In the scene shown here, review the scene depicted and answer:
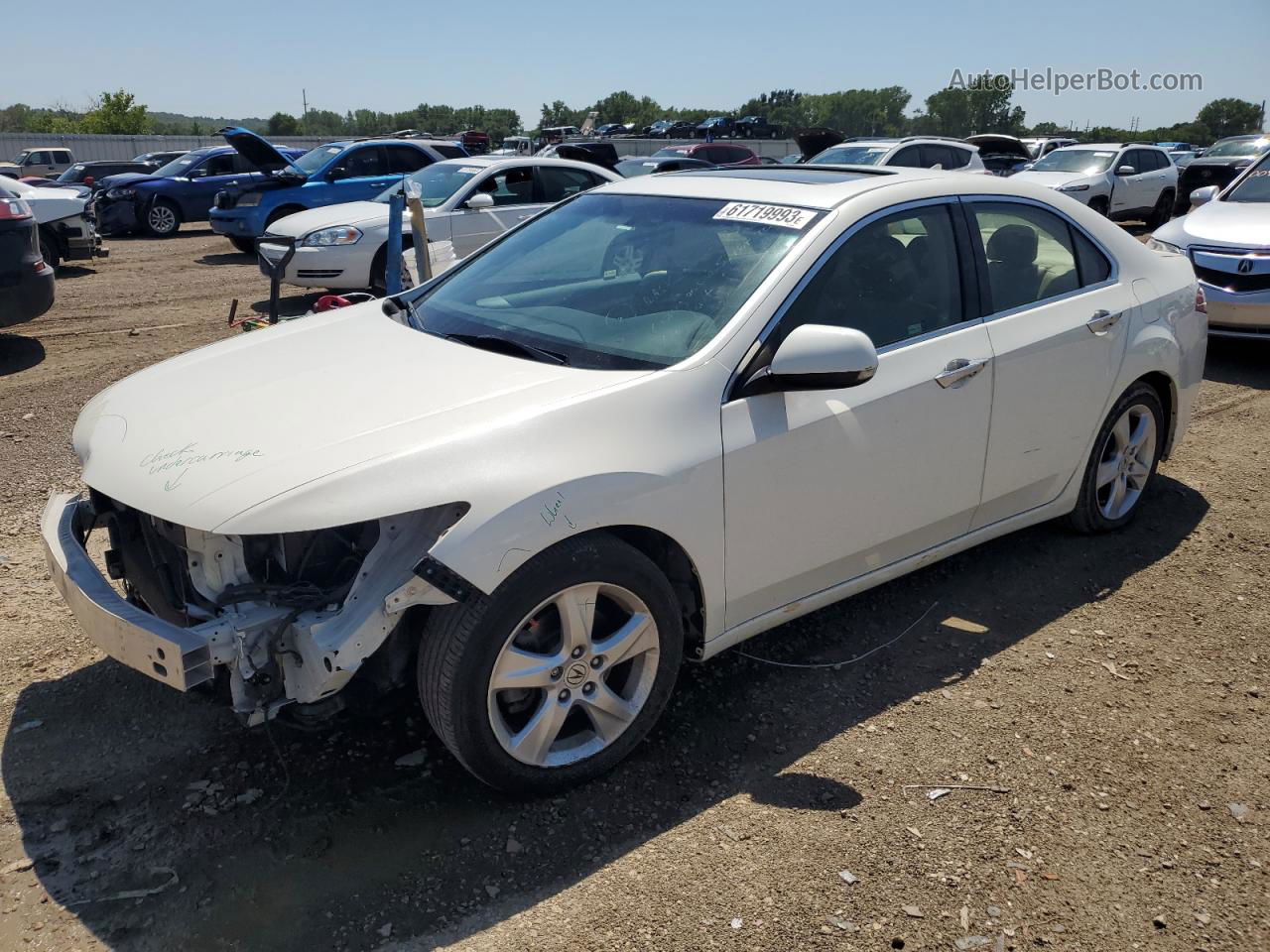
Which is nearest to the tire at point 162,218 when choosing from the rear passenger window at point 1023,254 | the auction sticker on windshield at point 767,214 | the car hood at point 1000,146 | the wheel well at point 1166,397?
the car hood at point 1000,146

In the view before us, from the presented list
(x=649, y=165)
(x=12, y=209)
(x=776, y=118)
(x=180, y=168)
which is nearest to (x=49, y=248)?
(x=12, y=209)

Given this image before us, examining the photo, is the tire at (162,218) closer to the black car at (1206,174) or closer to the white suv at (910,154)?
the white suv at (910,154)

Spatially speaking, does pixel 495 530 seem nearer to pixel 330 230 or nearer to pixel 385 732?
pixel 385 732

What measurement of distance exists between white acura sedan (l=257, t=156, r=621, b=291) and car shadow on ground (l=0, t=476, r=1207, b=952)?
719cm

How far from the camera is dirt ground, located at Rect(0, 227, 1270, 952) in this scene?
8.28 ft

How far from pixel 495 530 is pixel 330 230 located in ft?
28.5

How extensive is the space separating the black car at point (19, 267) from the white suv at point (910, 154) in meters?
11.4

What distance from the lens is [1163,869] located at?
107 inches

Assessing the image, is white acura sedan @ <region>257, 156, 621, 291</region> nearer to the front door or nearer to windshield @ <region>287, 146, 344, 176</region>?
windshield @ <region>287, 146, 344, 176</region>

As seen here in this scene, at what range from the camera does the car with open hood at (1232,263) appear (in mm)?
7520

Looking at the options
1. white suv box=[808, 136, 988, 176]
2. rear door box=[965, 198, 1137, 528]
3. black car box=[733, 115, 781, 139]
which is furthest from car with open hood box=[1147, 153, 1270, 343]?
black car box=[733, 115, 781, 139]

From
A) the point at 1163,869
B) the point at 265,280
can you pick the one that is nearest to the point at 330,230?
the point at 265,280

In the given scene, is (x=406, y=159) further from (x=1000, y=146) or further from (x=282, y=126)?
(x=282, y=126)

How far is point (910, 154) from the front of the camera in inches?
628
